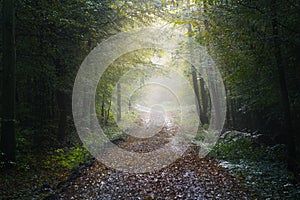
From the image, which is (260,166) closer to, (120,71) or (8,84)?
(8,84)

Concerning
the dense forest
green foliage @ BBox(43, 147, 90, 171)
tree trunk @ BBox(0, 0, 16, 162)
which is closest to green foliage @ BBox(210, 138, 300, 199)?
the dense forest

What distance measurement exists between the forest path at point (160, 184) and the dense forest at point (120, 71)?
0.09ft

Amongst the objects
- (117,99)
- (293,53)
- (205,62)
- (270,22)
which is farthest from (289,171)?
(117,99)

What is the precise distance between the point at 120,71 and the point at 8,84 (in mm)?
8116

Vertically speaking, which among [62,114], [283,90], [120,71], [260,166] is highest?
[120,71]

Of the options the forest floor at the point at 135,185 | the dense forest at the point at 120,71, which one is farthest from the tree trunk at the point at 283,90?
the forest floor at the point at 135,185

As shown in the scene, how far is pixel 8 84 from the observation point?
318 inches

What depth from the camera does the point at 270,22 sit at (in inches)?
261

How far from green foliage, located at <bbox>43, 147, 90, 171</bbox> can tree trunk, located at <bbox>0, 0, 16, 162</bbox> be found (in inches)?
57.1

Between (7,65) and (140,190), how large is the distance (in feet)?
18.5

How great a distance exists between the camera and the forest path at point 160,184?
21.3 ft

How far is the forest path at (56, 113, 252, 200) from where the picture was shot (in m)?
6.50

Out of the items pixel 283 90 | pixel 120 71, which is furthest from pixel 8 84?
pixel 283 90

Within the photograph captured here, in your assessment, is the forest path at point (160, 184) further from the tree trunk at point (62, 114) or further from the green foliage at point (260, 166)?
the tree trunk at point (62, 114)
